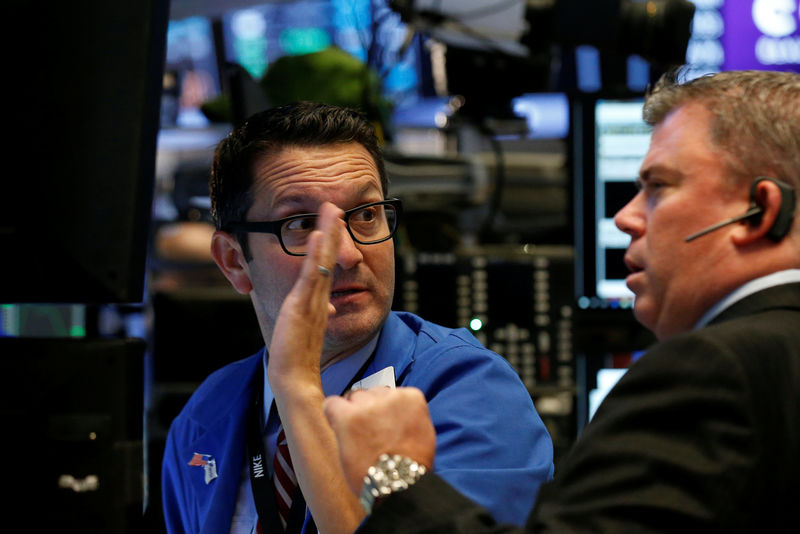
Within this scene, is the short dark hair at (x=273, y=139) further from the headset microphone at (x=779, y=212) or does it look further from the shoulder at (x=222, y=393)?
the headset microphone at (x=779, y=212)

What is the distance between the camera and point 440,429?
120cm

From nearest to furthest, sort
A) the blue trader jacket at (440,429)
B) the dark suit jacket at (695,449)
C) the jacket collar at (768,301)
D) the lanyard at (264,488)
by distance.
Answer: the dark suit jacket at (695,449) → the jacket collar at (768,301) → the blue trader jacket at (440,429) → the lanyard at (264,488)

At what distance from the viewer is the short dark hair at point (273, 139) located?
149 centimetres

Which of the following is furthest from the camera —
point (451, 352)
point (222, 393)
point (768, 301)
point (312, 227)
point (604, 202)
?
point (604, 202)

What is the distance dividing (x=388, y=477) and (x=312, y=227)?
0.61 metres

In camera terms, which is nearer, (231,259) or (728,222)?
(728,222)

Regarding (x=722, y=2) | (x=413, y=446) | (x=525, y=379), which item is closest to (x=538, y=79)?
(x=525, y=379)

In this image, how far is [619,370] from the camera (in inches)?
98.3

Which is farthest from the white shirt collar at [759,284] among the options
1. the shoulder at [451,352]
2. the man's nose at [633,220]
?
the shoulder at [451,352]

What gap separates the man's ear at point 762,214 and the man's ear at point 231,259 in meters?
0.86

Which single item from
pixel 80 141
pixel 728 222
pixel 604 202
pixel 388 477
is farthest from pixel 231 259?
pixel 604 202

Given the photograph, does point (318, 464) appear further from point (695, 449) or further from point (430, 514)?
point (695, 449)

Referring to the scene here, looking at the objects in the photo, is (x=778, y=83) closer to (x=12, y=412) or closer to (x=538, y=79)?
(x=12, y=412)

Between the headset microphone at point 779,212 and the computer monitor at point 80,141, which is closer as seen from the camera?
the headset microphone at point 779,212
